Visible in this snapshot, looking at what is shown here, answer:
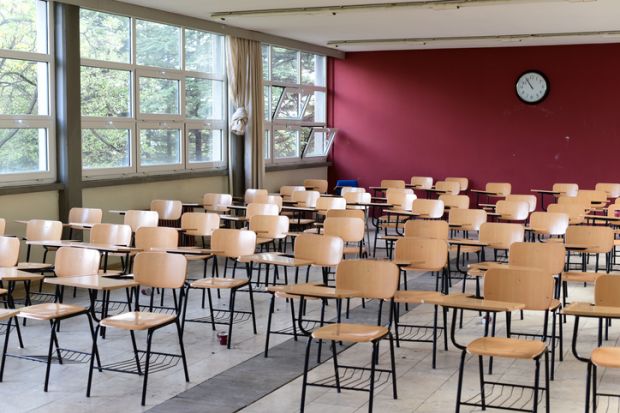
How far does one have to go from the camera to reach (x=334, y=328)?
571cm

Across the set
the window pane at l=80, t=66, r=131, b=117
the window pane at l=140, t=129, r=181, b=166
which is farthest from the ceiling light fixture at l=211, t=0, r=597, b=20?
the window pane at l=140, t=129, r=181, b=166

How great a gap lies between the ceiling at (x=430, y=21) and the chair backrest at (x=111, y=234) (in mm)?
3876

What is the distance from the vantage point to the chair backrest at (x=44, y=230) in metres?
8.70

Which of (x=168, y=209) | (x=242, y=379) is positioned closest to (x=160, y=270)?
(x=242, y=379)

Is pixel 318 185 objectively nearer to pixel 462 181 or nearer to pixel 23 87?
pixel 462 181

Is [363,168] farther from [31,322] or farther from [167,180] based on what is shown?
[31,322]

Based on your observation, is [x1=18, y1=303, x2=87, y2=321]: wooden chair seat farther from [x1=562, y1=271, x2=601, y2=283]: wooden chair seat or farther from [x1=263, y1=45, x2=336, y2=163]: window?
[x1=263, y1=45, x2=336, y2=163]: window

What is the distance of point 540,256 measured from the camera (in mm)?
7246

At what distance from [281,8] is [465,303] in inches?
279

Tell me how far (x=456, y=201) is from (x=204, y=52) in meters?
4.51

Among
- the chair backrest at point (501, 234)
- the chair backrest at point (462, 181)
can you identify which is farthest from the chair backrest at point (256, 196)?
the chair backrest at point (462, 181)

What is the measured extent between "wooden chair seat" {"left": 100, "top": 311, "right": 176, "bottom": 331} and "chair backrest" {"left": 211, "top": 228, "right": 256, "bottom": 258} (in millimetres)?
1897

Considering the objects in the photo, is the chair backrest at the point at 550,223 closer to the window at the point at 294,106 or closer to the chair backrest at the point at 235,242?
the chair backrest at the point at 235,242

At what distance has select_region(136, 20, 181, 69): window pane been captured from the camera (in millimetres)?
11906
